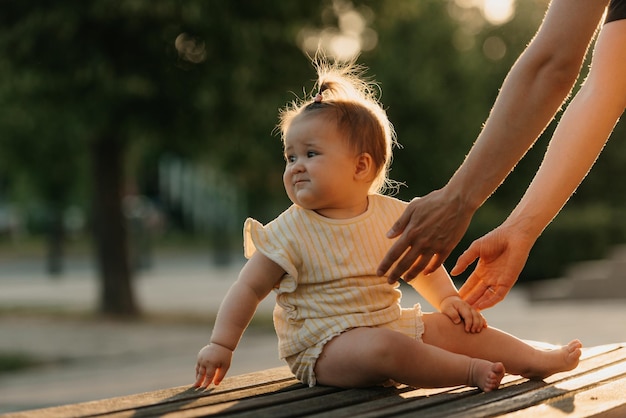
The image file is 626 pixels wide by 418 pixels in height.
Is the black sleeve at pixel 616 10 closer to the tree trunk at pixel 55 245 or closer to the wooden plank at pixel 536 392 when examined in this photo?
the wooden plank at pixel 536 392

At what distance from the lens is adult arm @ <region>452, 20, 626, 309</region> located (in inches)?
117

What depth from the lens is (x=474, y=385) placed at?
111 inches

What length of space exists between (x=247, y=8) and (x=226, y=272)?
12.4m

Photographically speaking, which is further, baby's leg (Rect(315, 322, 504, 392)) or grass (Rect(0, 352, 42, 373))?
grass (Rect(0, 352, 42, 373))

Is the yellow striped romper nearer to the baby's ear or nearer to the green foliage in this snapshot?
the baby's ear

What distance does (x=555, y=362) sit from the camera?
2994 millimetres

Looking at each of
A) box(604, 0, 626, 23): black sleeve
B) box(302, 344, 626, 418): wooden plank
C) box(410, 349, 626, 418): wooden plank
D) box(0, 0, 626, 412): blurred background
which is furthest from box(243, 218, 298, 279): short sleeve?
box(0, 0, 626, 412): blurred background

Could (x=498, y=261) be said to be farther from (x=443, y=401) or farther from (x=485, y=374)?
(x=443, y=401)

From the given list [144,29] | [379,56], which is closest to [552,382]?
[144,29]

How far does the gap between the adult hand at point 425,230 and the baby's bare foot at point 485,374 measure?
0.35m

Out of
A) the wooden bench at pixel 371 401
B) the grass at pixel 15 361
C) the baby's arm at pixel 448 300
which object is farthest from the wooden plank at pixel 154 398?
the grass at pixel 15 361

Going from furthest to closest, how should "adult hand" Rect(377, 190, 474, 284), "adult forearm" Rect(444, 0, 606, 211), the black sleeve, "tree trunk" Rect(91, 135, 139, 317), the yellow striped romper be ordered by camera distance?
"tree trunk" Rect(91, 135, 139, 317)
the black sleeve
the yellow striped romper
"adult forearm" Rect(444, 0, 606, 211)
"adult hand" Rect(377, 190, 474, 284)

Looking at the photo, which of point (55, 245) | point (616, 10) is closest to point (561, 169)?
point (616, 10)

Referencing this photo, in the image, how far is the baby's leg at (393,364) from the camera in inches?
108
